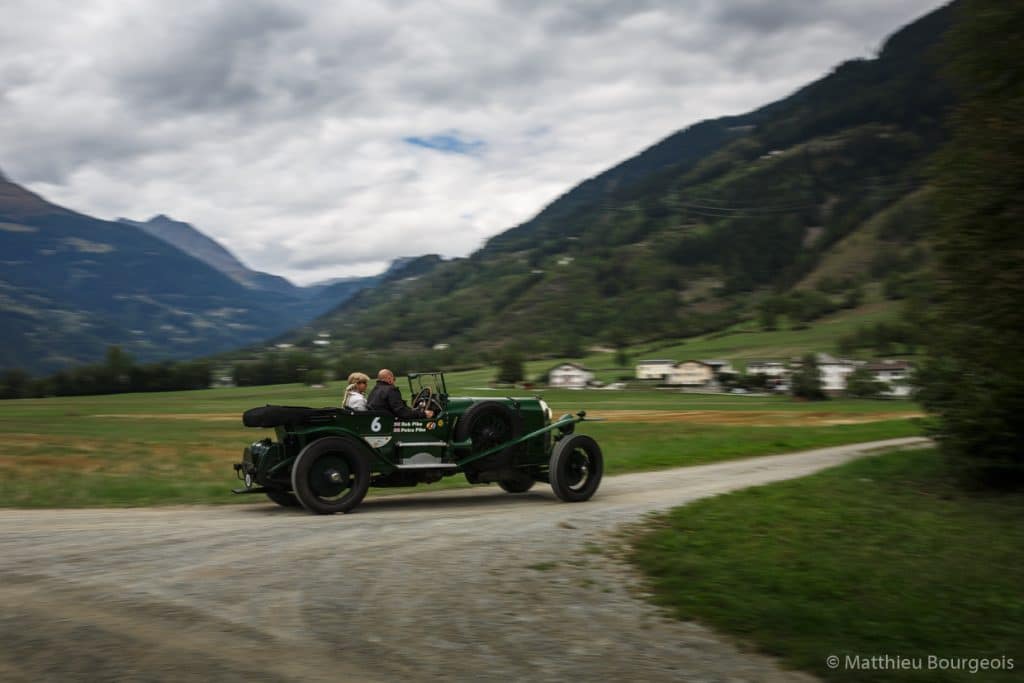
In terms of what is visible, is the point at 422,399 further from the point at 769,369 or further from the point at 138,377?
the point at 769,369

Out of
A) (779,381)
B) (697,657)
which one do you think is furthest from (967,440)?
(779,381)

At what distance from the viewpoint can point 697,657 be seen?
5.23 m

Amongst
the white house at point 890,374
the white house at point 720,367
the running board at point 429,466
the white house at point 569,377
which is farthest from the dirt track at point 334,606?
the white house at point 720,367

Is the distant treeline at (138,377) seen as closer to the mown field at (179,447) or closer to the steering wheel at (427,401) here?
the mown field at (179,447)

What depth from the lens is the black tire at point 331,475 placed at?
33.8 feet

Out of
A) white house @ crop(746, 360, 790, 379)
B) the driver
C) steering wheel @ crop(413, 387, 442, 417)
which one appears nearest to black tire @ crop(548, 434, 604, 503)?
steering wheel @ crop(413, 387, 442, 417)

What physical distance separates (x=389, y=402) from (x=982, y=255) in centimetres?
853

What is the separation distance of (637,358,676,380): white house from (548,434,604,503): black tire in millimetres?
98435

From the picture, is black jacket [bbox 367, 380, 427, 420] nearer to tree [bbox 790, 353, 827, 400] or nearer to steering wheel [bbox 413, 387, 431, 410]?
steering wheel [bbox 413, 387, 431, 410]

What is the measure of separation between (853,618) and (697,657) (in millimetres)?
1526

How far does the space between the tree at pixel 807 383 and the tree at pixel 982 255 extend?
6844cm

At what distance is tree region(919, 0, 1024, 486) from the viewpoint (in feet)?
35.0

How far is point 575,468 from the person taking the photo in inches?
481

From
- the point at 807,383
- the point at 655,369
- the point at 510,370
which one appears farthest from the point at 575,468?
the point at 655,369
